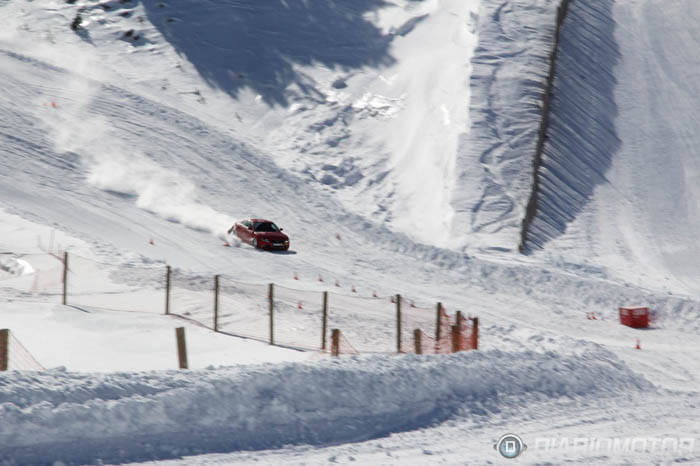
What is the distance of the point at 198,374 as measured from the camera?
39.3 ft

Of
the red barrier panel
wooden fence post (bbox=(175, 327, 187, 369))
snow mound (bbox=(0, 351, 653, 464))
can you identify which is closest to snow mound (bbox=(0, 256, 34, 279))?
wooden fence post (bbox=(175, 327, 187, 369))

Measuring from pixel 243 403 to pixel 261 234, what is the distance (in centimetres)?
2072

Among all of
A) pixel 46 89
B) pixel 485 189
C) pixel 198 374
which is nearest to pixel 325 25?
pixel 46 89

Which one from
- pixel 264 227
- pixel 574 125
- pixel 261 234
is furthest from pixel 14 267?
pixel 574 125

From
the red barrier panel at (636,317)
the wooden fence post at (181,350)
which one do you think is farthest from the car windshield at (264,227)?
the wooden fence post at (181,350)

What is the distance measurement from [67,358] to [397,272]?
16200mm

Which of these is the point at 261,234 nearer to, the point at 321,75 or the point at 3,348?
the point at 3,348

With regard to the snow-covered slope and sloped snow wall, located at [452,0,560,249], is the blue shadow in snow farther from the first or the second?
the snow-covered slope

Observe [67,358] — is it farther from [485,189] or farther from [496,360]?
[485,189]

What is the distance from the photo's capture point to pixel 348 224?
36312 mm

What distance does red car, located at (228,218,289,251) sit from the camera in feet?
105

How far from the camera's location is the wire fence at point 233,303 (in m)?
20.8

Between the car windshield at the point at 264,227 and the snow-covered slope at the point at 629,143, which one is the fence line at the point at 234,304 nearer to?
the car windshield at the point at 264,227

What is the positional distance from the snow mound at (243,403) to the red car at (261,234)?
17.6 metres
